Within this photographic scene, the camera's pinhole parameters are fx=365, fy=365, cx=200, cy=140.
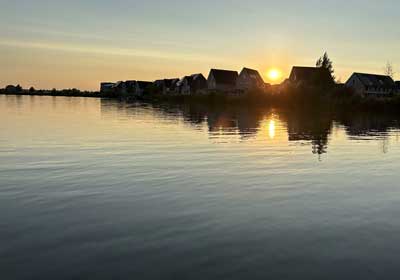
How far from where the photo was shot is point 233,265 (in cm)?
633

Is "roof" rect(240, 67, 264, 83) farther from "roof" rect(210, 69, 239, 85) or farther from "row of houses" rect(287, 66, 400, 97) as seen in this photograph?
"row of houses" rect(287, 66, 400, 97)

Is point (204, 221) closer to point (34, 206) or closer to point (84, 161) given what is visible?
point (34, 206)

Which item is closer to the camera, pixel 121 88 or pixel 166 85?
pixel 166 85

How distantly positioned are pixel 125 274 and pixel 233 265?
6.02ft

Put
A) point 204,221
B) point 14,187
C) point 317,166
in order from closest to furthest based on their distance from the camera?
point 204,221 < point 14,187 < point 317,166

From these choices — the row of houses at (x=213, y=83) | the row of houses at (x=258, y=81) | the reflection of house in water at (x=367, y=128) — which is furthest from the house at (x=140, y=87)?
the reflection of house in water at (x=367, y=128)

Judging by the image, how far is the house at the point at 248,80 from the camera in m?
113

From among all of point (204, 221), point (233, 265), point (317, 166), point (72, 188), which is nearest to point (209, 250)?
point (233, 265)

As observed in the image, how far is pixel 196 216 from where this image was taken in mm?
8953

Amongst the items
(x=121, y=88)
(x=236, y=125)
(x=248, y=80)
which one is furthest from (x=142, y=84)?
(x=236, y=125)

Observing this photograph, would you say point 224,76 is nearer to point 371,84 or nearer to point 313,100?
point 371,84

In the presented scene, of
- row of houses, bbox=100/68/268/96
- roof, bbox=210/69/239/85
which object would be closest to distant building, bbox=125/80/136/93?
row of houses, bbox=100/68/268/96

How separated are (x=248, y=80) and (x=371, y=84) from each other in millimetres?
37154

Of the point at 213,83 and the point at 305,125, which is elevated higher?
the point at 213,83
